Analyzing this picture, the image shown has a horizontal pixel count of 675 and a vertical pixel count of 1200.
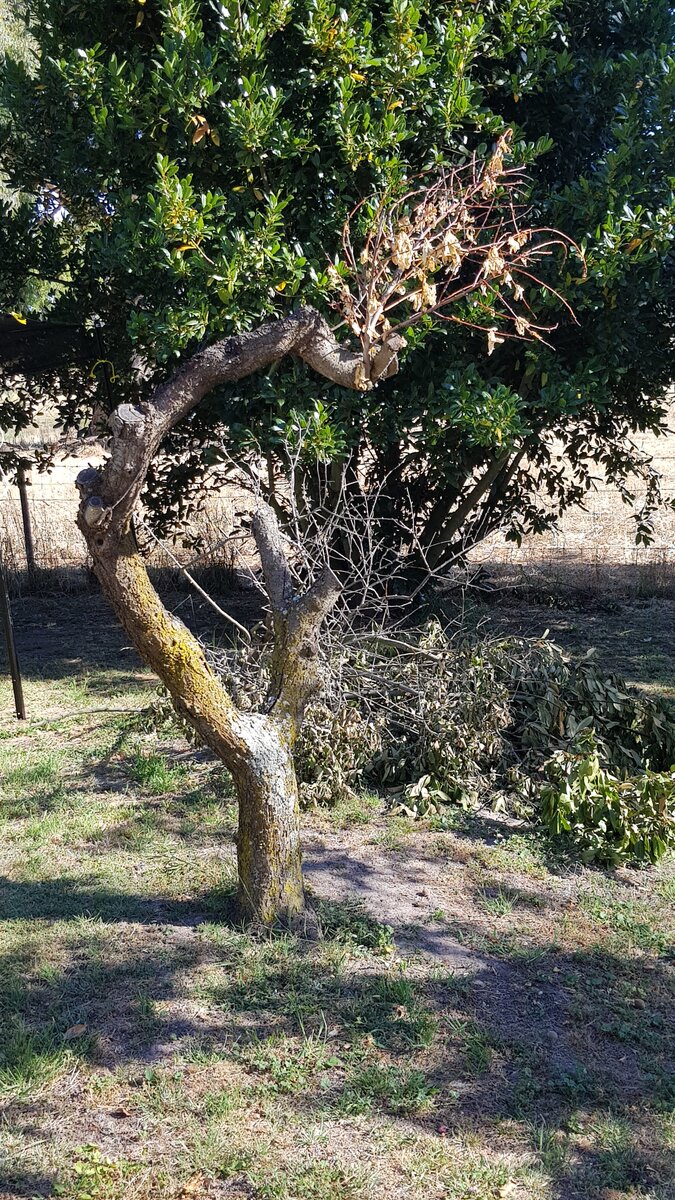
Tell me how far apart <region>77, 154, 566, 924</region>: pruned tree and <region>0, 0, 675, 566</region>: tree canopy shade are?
6.00 feet

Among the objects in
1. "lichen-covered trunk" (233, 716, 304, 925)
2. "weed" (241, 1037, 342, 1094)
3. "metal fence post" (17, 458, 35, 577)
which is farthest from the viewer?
"metal fence post" (17, 458, 35, 577)

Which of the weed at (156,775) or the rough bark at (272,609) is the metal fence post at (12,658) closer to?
the weed at (156,775)

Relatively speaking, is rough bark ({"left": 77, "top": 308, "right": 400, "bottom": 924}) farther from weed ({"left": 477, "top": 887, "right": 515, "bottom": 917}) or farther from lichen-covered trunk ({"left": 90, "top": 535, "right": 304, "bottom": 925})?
weed ({"left": 477, "top": 887, "right": 515, "bottom": 917})

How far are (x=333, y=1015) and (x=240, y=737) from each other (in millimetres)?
1094

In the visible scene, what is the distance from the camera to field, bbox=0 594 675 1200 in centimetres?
305

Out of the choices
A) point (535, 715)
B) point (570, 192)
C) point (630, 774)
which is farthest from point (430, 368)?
point (630, 774)

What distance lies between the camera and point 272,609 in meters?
4.44

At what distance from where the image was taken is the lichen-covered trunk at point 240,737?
387 cm

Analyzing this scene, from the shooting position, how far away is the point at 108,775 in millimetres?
6211

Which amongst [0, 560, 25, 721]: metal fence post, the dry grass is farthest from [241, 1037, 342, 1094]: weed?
the dry grass

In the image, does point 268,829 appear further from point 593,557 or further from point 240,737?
point 593,557

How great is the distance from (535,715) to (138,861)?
252cm

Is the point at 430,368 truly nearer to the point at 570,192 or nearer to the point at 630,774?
the point at 570,192

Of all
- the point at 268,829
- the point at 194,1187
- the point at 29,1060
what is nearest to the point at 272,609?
the point at 268,829
